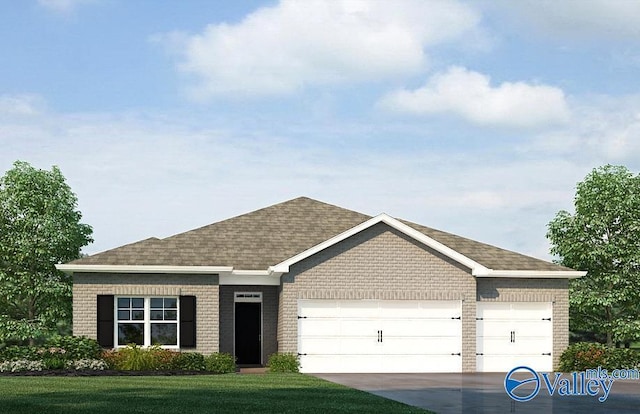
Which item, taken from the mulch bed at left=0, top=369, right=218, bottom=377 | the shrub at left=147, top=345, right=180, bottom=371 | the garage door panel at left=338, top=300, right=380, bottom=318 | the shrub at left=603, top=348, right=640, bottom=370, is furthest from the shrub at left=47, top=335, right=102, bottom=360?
the shrub at left=603, top=348, right=640, bottom=370

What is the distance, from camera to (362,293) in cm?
3111

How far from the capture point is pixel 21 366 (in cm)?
2778

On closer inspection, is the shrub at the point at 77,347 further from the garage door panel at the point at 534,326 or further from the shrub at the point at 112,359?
the garage door panel at the point at 534,326

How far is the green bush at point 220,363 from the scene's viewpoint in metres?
29.6

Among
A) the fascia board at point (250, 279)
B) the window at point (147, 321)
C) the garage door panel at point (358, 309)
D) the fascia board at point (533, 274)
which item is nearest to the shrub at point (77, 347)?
the window at point (147, 321)

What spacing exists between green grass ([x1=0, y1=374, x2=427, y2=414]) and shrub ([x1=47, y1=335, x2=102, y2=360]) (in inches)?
106

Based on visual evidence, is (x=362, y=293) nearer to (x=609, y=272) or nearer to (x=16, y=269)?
(x=609, y=272)

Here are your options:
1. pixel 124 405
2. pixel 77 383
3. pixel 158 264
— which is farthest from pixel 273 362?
pixel 124 405

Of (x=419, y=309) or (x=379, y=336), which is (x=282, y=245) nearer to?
(x=379, y=336)

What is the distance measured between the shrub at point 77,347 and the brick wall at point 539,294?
12442 millimetres

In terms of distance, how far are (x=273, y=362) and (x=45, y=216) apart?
1317cm

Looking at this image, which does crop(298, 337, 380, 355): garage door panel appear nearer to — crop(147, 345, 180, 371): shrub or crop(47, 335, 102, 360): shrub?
crop(147, 345, 180, 371): shrub

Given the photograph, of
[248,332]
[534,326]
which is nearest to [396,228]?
[534,326]

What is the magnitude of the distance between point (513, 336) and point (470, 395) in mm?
10512
